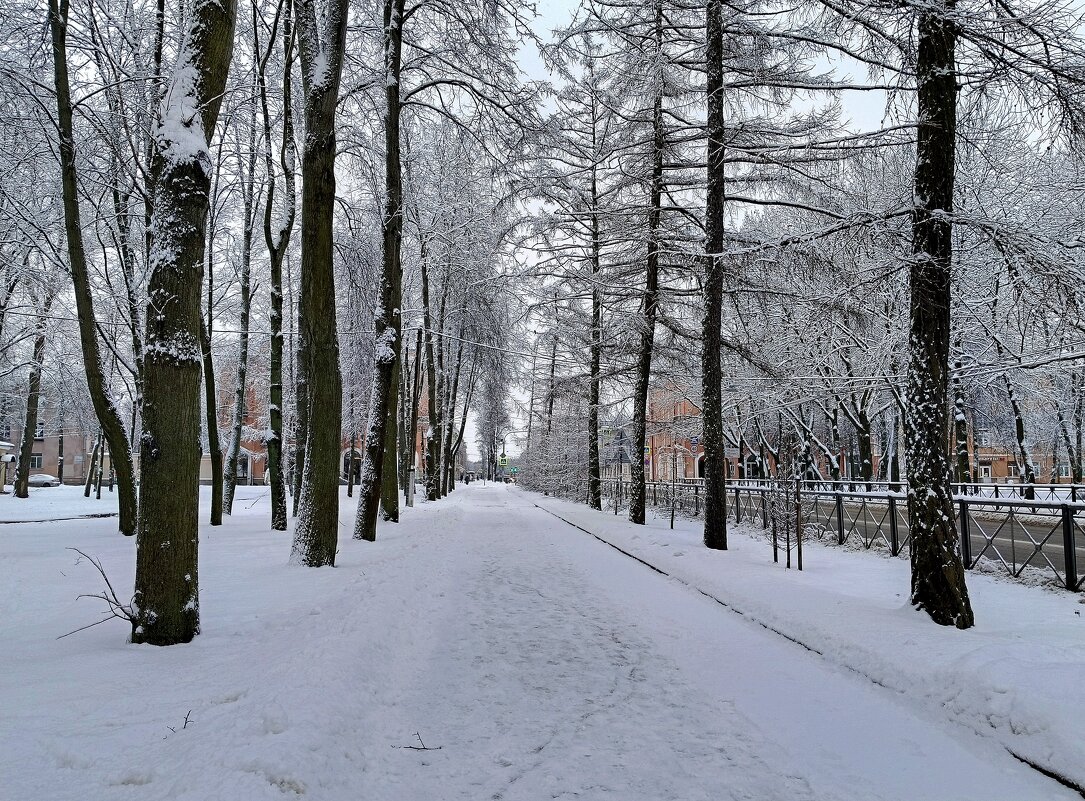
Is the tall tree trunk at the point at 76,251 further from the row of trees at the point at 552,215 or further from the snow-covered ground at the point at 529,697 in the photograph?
the snow-covered ground at the point at 529,697

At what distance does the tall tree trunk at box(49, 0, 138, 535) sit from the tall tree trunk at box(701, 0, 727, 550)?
38.2ft

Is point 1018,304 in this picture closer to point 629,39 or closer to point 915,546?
point 915,546

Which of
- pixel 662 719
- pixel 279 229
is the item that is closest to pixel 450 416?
pixel 279 229

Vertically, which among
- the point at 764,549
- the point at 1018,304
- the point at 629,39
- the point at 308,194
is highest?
the point at 629,39

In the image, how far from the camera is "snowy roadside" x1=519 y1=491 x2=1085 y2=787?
382 cm

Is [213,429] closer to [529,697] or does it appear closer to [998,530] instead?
[529,697]

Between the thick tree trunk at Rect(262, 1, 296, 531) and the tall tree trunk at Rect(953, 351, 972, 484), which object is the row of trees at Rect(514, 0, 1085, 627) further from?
the thick tree trunk at Rect(262, 1, 296, 531)

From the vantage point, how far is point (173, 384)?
484 centimetres

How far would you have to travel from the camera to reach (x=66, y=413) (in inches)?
1412

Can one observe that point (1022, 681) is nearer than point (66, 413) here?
Yes

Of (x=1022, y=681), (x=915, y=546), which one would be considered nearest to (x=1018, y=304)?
(x=915, y=546)

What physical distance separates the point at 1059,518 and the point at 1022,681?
6281mm

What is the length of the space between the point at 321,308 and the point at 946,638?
8.40 metres

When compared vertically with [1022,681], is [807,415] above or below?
above
